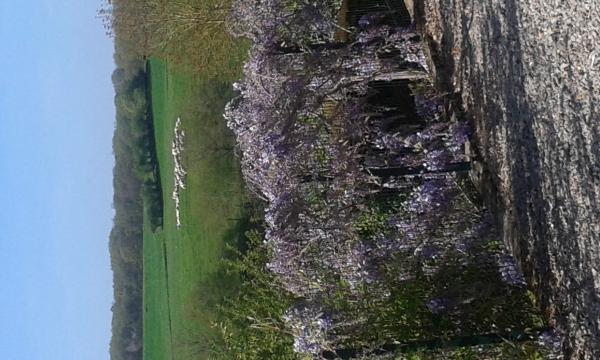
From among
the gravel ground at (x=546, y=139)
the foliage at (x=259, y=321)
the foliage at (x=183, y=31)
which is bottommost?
the foliage at (x=259, y=321)

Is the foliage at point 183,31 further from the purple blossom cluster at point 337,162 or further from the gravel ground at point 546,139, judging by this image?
the gravel ground at point 546,139

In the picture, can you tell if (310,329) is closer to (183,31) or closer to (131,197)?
(183,31)

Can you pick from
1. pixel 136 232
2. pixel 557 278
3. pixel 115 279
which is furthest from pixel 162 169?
pixel 557 278

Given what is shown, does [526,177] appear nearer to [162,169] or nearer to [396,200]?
[396,200]

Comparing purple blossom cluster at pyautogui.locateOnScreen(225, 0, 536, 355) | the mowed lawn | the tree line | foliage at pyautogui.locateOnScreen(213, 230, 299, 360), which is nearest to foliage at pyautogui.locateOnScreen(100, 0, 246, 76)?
the mowed lawn

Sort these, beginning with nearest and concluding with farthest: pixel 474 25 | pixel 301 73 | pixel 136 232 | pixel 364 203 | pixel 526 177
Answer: pixel 526 177
pixel 474 25
pixel 364 203
pixel 301 73
pixel 136 232

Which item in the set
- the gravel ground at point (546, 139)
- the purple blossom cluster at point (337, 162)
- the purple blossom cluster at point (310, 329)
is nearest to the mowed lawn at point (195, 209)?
the purple blossom cluster at point (337, 162)
